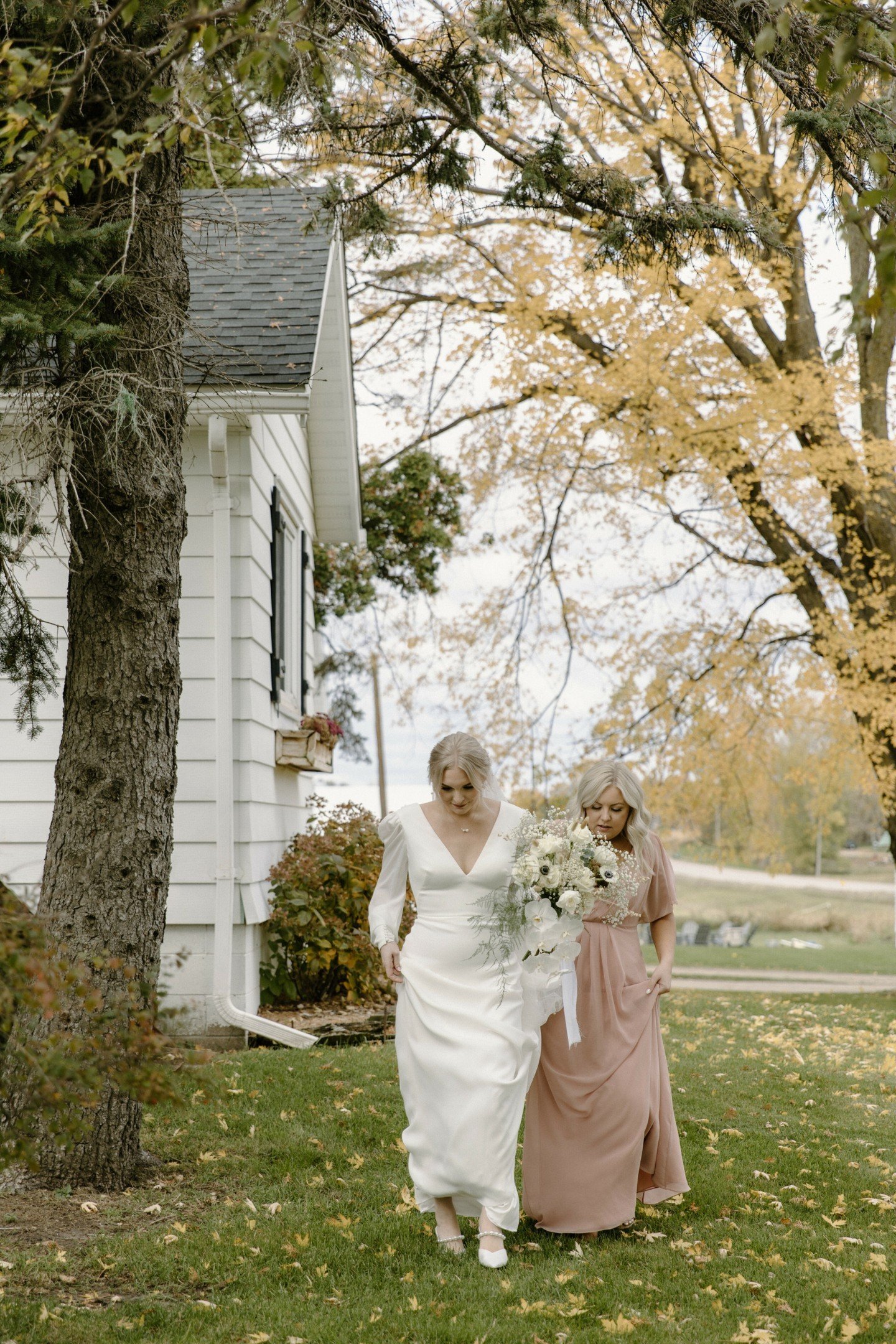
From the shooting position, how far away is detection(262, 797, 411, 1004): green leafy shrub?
9.46 meters

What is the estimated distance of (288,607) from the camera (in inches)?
440

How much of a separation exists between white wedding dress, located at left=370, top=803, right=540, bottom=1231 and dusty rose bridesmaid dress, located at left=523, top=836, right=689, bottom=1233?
25 centimetres

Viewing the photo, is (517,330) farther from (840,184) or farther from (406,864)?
(406,864)

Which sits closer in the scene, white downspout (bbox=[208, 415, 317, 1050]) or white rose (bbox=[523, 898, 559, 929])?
white rose (bbox=[523, 898, 559, 929])

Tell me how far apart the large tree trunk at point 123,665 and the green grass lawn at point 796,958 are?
55.4 ft

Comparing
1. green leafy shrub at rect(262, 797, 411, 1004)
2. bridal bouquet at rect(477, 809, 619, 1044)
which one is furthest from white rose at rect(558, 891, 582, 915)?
green leafy shrub at rect(262, 797, 411, 1004)

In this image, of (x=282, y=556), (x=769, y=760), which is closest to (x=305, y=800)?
(x=282, y=556)

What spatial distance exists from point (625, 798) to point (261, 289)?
6.15m

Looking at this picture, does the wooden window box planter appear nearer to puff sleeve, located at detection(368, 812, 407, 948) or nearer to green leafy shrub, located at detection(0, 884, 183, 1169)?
puff sleeve, located at detection(368, 812, 407, 948)

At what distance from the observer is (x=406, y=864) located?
5.11 meters

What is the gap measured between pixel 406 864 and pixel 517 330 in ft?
32.7

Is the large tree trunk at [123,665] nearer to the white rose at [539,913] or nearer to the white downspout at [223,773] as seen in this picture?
the white rose at [539,913]

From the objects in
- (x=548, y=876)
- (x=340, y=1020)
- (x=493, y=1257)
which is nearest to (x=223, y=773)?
(x=340, y=1020)

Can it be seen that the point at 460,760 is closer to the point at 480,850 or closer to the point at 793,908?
the point at 480,850
